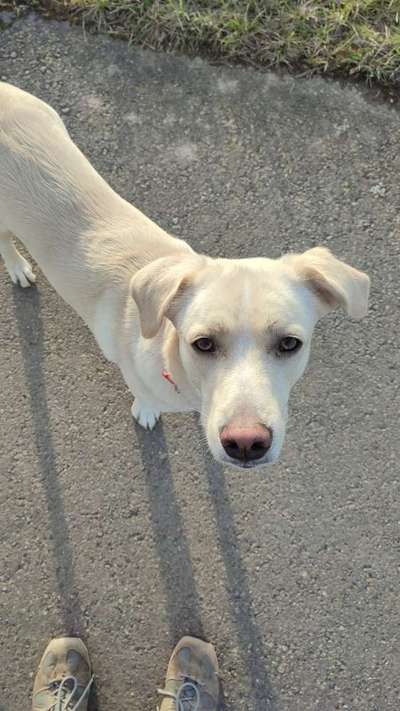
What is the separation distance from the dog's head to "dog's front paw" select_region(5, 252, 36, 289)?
1.49 m

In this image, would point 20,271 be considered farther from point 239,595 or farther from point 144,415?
point 239,595

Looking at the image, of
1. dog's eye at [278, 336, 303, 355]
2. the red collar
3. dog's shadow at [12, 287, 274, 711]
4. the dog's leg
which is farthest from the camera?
the dog's leg

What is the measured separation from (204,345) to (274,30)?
2.82m

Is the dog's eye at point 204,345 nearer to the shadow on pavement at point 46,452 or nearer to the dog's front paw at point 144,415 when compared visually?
the dog's front paw at point 144,415

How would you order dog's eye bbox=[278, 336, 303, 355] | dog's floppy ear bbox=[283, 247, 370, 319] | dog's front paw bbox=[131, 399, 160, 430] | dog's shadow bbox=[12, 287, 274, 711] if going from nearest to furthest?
dog's eye bbox=[278, 336, 303, 355], dog's floppy ear bbox=[283, 247, 370, 319], dog's shadow bbox=[12, 287, 274, 711], dog's front paw bbox=[131, 399, 160, 430]

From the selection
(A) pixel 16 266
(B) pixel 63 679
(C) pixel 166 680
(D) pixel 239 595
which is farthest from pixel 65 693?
(A) pixel 16 266

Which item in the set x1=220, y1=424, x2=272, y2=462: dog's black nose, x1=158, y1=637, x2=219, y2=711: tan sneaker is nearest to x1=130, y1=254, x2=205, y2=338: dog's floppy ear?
x1=220, y1=424, x2=272, y2=462: dog's black nose

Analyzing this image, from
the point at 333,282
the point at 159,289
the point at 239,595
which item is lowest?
the point at 239,595

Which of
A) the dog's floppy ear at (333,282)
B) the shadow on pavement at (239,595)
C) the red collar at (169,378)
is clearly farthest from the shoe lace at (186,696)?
the dog's floppy ear at (333,282)

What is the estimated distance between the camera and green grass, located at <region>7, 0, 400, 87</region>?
388 centimetres

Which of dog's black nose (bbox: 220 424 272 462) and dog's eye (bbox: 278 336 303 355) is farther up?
dog's eye (bbox: 278 336 303 355)

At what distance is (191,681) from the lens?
118 inches

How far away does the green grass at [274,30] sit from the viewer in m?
3.88

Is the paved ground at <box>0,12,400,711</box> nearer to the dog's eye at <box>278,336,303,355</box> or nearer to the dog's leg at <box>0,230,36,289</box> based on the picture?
the dog's leg at <box>0,230,36,289</box>
